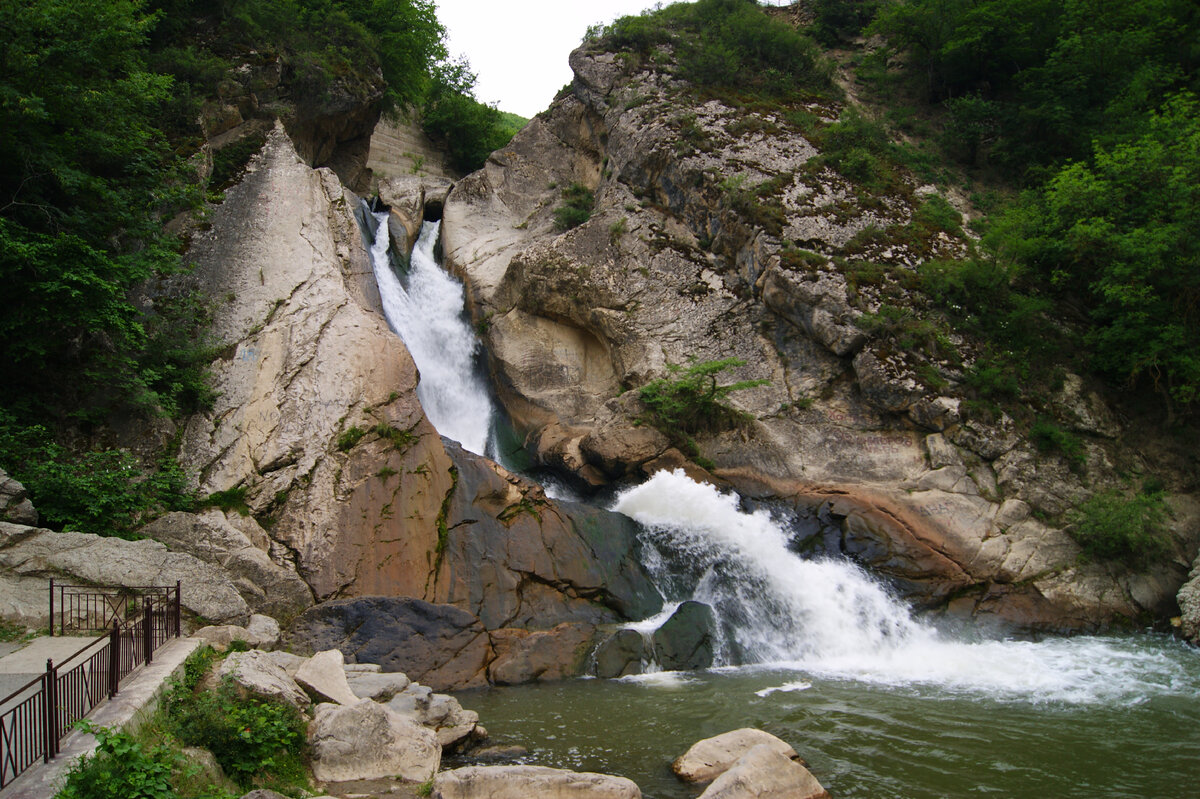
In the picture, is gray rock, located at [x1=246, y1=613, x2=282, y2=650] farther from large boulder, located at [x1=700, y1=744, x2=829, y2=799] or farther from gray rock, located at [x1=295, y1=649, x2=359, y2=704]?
large boulder, located at [x1=700, y1=744, x2=829, y2=799]

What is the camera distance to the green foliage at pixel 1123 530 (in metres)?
16.0

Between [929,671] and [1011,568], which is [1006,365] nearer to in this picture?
[1011,568]

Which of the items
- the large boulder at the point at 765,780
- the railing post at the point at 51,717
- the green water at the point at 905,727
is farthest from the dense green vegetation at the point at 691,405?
the railing post at the point at 51,717

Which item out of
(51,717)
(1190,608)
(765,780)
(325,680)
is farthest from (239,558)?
(1190,608)

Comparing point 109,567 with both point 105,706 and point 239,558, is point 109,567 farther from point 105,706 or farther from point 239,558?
point 105,706

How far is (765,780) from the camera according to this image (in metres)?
7.91

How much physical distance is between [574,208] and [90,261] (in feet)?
54.2

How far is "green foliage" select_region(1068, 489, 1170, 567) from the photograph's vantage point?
16.0 m

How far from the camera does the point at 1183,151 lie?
17703mm

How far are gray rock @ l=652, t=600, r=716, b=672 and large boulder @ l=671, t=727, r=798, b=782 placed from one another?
170 inches

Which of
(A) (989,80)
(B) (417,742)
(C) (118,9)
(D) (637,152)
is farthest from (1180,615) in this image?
(C) (118,9)

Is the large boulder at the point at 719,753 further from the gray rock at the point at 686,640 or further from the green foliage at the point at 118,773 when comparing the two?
the green foliage at the point at 118,773

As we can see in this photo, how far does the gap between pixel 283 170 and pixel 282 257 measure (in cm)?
344

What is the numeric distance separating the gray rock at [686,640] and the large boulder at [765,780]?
205 inches
